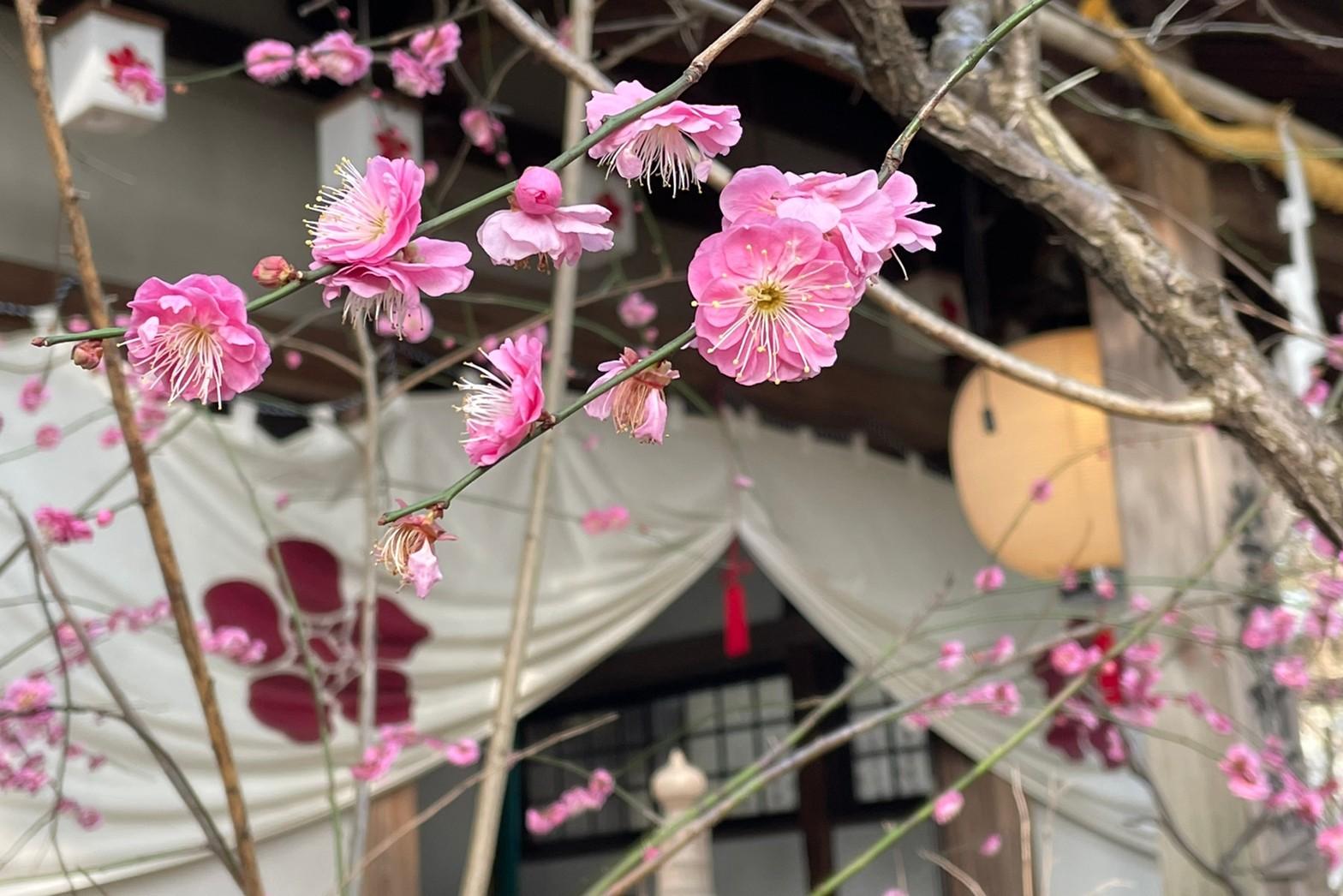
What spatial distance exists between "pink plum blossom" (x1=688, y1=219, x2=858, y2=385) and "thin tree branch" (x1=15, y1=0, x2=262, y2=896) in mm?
802

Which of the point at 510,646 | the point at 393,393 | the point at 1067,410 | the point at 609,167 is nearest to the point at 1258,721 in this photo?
the point at 1067,410

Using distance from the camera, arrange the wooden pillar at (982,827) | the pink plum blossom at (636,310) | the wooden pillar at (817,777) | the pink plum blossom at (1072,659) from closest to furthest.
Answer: the pink plum blossom at (1072,659)
the pink plum blossom at (636,310)
the wooden pillar at (982,827)
the wooden pillar at (817,777)

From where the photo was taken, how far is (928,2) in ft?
7.28

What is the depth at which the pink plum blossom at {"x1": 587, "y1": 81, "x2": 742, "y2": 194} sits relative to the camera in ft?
2.15

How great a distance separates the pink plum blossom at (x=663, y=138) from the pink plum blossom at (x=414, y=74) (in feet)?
6.11

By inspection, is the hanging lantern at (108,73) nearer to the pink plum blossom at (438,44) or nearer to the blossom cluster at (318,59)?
the blossom cluster at (318,59)

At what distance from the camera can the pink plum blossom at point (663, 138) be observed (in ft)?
2.15

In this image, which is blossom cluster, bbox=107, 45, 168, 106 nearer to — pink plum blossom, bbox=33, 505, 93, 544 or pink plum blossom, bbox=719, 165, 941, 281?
pink plum blossom, bbox=33, 505, 93, 544

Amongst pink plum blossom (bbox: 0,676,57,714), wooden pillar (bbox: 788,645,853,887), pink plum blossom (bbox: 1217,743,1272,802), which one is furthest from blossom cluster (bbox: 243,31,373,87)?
wooden pillar (bbox: 788,645,853,887)

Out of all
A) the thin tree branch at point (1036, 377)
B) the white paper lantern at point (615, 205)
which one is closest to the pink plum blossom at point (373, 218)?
the thin tree branch at point (1036, 377)

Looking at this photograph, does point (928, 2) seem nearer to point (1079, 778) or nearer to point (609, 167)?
point (609, 167)

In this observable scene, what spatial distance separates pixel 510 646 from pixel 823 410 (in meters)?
2.37

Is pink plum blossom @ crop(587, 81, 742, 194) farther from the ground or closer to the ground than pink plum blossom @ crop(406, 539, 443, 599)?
farther from the ground

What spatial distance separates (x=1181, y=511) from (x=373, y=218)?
7.33 ft
